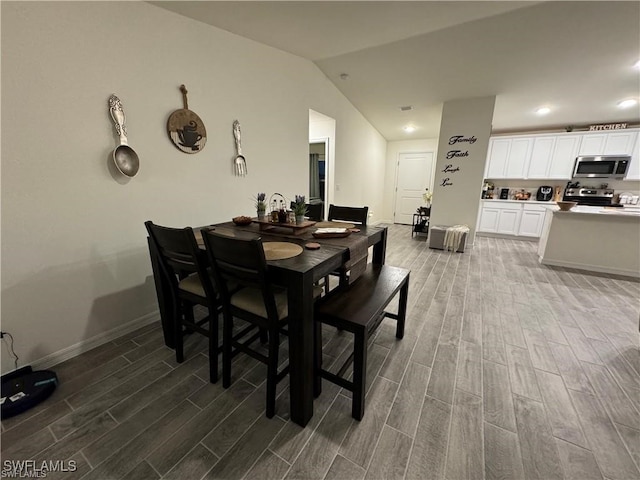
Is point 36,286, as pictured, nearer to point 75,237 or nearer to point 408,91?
point 75,237

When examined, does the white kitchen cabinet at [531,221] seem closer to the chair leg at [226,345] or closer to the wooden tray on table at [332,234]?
the wooden tray on table at [332,234]

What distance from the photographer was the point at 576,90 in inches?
141

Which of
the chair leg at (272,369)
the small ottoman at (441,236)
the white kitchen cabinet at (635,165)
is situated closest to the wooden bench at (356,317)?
the chair leg at (272,369)

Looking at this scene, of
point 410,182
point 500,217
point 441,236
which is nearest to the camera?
point 441,236

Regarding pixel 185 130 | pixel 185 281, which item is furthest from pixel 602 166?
pixel 185 281

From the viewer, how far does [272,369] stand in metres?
1.32

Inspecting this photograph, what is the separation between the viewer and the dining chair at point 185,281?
1.41 metres

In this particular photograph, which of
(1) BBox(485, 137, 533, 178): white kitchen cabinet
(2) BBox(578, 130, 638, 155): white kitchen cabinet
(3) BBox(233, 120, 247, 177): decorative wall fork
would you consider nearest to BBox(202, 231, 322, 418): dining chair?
(3) BBox(233, 120, 247, 177): decorative wall fork

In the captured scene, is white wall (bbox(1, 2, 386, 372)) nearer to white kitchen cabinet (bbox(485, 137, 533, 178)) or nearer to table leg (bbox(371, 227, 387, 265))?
table leg (bbox(371, 227, 387, 265))

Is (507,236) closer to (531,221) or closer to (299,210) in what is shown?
(531,221)

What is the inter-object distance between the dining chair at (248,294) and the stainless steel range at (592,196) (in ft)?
21.1

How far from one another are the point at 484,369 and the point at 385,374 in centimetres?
69

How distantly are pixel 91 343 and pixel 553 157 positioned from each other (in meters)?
7.71

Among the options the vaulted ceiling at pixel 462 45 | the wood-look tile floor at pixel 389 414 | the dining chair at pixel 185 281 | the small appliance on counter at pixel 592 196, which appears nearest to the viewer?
the wood-look tile floor at pixel 389 414
